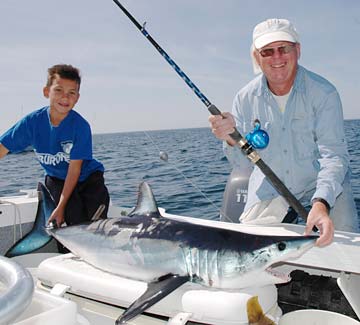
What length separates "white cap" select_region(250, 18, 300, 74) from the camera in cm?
288

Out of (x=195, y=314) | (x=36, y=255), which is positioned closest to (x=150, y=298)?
(x=195, y=314)

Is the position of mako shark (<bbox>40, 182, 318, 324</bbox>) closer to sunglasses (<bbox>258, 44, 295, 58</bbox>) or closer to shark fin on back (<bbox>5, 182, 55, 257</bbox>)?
shark fin on back (<bbox>5, 182, 55, 257</bbox>)

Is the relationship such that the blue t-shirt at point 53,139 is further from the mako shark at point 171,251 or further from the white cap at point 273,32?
the white cap at point 273,32

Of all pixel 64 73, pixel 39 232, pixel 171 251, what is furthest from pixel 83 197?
pixel 171 251

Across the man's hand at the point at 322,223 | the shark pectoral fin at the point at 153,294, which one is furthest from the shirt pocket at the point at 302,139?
the shark pectoral fin at the point at 153,294

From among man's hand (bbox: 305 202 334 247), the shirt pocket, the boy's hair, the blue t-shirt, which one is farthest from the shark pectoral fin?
the boy's hair

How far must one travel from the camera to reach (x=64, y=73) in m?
3.54

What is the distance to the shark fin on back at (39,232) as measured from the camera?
3.41 meters

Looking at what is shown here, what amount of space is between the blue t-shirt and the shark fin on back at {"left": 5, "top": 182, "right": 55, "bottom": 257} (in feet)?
0.81

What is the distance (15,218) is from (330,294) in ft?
8.24

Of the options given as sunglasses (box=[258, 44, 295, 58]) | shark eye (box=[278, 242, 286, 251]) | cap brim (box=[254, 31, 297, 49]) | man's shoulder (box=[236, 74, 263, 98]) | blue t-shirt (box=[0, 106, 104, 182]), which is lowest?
shark eye (box=[278, 242, 286, 251])

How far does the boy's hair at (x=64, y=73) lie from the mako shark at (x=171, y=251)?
1557 millimetres

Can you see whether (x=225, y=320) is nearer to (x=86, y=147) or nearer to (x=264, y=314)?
(x=264, y=314)

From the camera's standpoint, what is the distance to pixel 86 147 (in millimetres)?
3576
